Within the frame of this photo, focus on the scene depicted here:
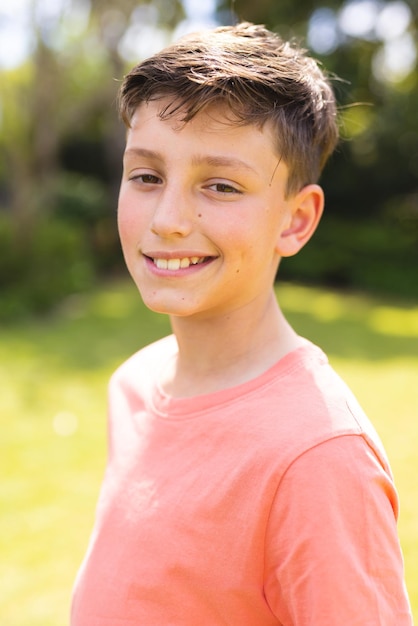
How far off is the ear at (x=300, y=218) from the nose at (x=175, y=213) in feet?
0.73

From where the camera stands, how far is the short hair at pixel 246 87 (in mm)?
1312

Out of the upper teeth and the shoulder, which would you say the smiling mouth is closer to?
the upper teeth

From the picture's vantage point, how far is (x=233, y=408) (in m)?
1.33

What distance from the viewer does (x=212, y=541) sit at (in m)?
1.24

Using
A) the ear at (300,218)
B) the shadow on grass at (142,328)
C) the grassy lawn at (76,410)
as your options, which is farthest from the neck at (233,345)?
the shadow on grass at (142,328)

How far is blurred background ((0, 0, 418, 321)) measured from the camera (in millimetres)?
10766

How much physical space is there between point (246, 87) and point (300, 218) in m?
0.31

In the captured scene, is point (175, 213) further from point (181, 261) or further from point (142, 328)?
point (142, 328)

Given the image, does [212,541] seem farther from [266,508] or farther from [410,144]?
[410,144]

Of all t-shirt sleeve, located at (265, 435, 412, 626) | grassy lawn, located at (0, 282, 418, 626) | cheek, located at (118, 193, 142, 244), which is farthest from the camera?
grassy lawn, located at (0, 282, 418, 626)

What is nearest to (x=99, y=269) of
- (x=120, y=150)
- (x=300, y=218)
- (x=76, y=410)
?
(x=120, y=150)

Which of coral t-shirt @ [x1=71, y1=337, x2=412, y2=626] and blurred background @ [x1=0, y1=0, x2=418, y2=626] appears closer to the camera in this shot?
coral t-shirt @ [x1=71, y1=337, x2=412, y2=626]

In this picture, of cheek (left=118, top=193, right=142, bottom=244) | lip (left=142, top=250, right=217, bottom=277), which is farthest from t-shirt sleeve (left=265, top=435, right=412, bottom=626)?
cheek (left=118, top=193, right=142, bottom=244)

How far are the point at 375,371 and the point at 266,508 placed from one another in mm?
6746
